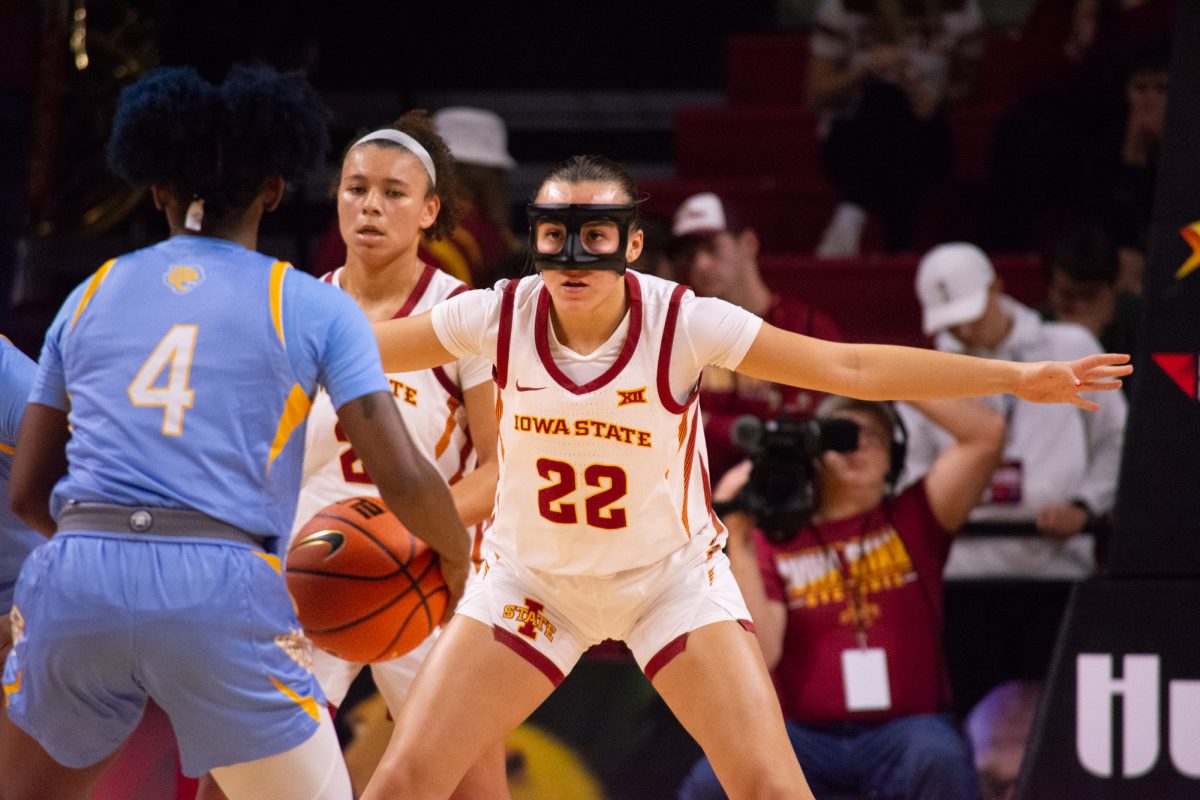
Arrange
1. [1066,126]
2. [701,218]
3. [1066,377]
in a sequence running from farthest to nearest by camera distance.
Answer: [1066,126], [701,218], [1066,377]

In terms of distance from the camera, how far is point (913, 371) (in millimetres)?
3889

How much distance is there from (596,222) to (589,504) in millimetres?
707

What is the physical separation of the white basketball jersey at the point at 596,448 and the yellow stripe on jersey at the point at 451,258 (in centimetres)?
213

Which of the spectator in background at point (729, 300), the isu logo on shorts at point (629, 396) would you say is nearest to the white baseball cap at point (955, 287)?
the spectator in background at point (729, 300)

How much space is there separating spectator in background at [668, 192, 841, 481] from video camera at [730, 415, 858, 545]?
642mm

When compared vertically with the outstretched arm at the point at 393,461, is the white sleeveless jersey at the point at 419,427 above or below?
below

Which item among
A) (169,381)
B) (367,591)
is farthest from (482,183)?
(169,381)

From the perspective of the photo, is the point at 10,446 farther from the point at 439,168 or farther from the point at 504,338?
the point at 439,168

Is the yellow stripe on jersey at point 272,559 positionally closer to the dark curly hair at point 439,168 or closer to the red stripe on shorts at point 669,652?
the red stripe on shorts at point 669,652

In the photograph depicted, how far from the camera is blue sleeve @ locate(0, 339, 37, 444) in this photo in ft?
12.2

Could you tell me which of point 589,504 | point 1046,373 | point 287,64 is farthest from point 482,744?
point 287,64

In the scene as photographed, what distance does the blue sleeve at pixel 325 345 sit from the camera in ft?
10.4

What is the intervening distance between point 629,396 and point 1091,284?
3538 mm

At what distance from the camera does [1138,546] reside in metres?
5.12
